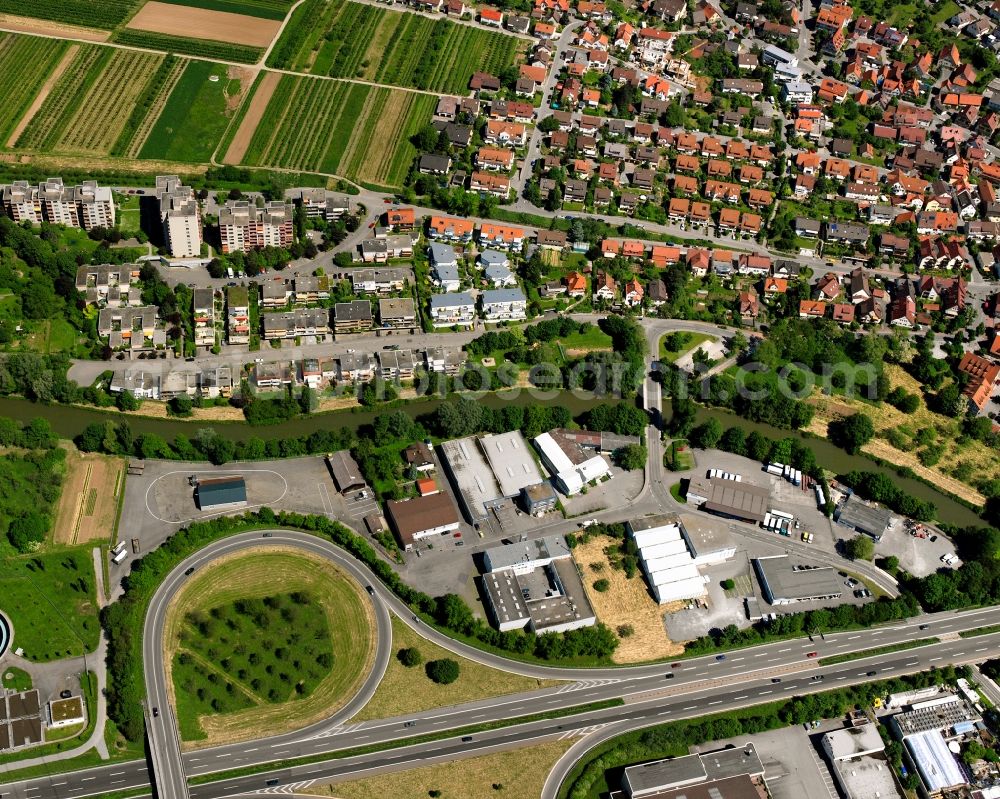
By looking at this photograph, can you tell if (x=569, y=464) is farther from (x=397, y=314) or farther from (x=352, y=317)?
(x=352, y=317)

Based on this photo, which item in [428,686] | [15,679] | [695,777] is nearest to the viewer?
[695,777]

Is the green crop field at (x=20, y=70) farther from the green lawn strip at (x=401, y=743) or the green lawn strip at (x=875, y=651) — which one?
the green lawn strip at (x=875, y=651)

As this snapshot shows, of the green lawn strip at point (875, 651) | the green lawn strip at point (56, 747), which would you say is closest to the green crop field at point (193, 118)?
the green lawn strip at point (56, 747)

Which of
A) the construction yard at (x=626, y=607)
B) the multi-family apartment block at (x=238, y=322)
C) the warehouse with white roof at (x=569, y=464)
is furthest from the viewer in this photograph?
the multi-family apartment block at (x=238, y=322)

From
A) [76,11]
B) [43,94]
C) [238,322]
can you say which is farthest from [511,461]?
[76,11]

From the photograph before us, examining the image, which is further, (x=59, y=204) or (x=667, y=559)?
(x=59, y=204)

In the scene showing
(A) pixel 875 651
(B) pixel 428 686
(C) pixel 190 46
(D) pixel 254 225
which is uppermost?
(C) pixel 190 46

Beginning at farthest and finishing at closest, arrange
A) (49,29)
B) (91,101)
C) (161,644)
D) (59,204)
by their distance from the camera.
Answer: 1. (49,29)
2. (91,101)
3. (59,204)
4. (161,644)
